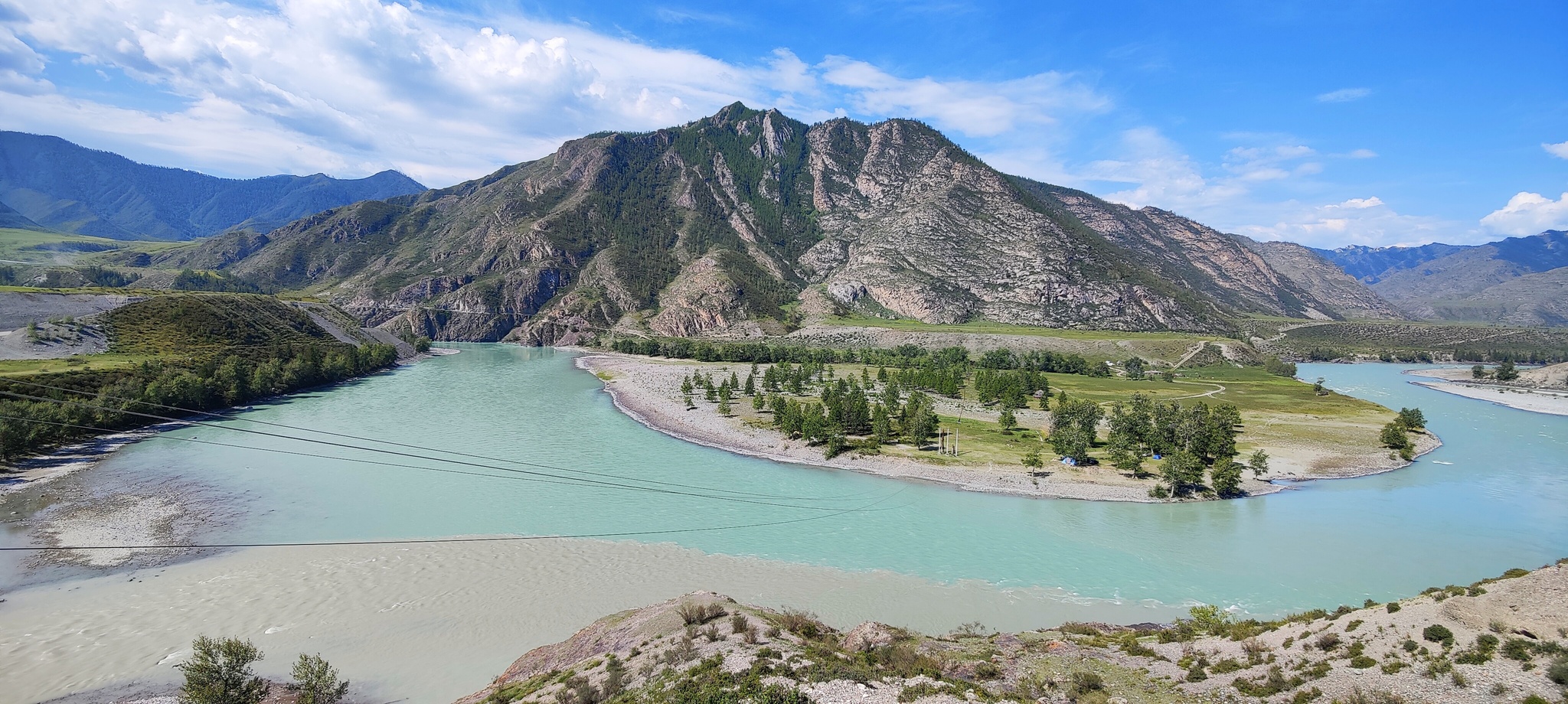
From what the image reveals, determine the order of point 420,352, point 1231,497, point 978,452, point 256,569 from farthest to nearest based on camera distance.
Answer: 1. point 420,352
2. point 978,452
3. point 1231,497
4. point 256,569

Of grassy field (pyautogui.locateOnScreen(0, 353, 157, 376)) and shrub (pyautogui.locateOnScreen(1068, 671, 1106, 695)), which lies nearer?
shrub (pyautogui.locateOnScreen(1068, 671, 1106, 695))

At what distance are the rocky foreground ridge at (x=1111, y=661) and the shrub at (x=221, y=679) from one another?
4.90 meters

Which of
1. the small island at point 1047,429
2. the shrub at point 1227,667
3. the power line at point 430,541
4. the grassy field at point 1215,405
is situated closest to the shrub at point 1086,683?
the shrub at point 1227,667

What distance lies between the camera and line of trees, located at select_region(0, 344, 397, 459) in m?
37.7

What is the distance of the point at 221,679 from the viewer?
14.0m

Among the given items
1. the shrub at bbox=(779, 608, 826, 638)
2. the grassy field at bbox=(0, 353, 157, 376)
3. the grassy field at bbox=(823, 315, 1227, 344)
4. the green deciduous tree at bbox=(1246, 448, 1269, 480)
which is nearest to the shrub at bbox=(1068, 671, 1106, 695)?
the shrub at bbox=(779, 608, 826, 638)

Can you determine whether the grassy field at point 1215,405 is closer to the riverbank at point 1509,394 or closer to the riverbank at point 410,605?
the riverbank at point 410,605

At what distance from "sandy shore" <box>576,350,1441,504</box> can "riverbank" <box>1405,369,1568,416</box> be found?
42.2 meters

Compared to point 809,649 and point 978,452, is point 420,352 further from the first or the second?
point 809,649

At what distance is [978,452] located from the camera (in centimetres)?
4338

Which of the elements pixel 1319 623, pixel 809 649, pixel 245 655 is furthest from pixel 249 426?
pixel 1319 623

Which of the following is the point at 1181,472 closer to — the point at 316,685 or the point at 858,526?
the point at 858,526

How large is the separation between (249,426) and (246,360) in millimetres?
21871

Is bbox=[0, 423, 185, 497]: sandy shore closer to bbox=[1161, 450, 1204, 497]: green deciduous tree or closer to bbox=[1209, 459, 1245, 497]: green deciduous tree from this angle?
bbox=[1161, 450, 1204, 497]: green deciduous tree
